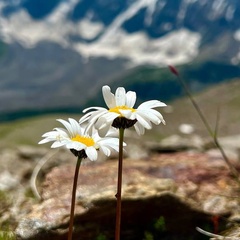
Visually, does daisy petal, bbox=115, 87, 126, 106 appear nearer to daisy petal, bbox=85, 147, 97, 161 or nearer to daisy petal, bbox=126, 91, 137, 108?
daisy petal, bbox=126, 91, 137, 108

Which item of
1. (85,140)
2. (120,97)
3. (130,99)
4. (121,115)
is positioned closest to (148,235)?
(85,140)

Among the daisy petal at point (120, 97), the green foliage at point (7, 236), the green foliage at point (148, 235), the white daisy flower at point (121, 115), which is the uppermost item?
the daisy petal at point (120, 97)

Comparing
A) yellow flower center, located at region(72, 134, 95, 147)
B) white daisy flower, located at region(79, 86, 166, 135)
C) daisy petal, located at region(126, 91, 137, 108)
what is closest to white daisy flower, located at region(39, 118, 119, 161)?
yellow flower center, located at region(72, 134, 95, 147)

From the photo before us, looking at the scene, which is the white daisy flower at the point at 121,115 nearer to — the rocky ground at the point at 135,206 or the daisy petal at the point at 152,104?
the daisy petal at the point at 152,104

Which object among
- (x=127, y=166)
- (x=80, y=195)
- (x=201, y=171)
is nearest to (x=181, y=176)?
(x=201, y=171)

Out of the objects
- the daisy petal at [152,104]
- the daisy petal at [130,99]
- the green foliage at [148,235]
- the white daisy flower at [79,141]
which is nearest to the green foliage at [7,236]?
the green foliage at [148,235]

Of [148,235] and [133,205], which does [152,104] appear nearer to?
[148,235]
